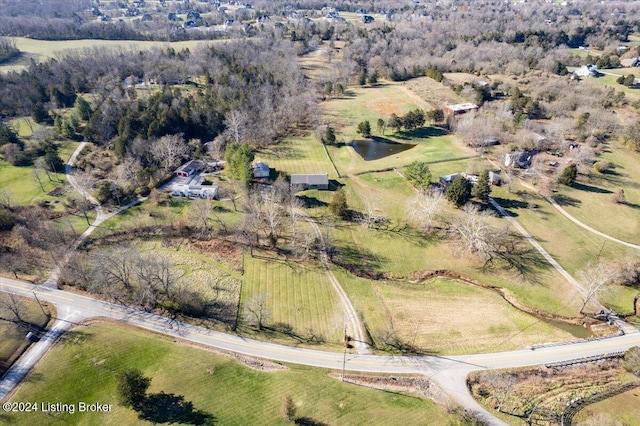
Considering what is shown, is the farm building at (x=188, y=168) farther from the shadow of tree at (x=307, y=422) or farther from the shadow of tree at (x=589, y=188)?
the shadow of tree at (x=589, y=188)

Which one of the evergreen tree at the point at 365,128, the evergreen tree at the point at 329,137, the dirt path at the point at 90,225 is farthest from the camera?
the evergreen tree at the point at 365,128

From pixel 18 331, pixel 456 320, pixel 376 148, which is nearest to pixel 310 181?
pixel 376 148

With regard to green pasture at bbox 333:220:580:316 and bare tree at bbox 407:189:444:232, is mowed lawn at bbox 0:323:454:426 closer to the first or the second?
green pasture at bbox 333:220:580:316

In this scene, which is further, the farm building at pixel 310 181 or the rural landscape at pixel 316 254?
the farm building at pixel 310 181

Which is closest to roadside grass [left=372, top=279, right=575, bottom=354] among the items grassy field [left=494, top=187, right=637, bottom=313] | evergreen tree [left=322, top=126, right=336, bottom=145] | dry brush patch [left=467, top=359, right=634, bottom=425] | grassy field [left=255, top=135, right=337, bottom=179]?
dry brush patch [left=467, top=359, right=634, bottom=425]

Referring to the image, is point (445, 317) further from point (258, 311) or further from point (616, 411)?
point (258, 311)

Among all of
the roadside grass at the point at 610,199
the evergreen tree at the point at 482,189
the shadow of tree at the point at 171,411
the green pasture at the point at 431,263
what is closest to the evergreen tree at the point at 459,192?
the evergreen tree at the point at 482,189
